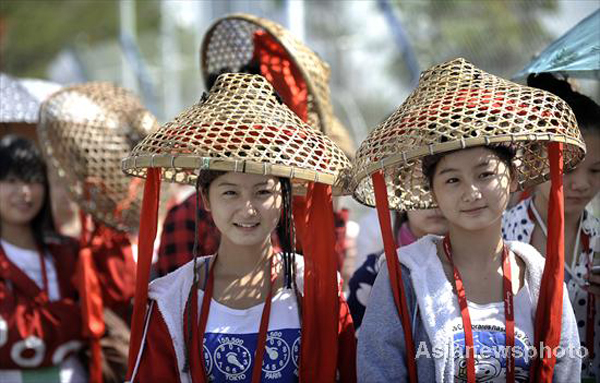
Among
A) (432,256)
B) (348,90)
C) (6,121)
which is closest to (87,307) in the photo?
(6,121)

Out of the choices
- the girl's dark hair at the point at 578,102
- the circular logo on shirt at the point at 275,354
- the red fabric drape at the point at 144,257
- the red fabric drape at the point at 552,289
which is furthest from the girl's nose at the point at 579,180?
the red fabric drape at the point at 144,257

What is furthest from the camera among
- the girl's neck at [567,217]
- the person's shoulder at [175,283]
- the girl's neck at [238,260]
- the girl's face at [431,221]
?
the girl's face at [431,221]

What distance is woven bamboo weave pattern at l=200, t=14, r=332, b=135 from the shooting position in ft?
11.4

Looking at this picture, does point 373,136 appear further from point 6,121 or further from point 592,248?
point 6,121

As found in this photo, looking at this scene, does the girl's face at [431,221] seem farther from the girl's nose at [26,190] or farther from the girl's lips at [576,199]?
the girl's nose at [26,190]

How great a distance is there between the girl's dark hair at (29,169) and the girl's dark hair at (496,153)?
2.19 metres

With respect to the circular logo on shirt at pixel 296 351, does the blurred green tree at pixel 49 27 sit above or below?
above

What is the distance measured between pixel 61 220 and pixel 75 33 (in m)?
16.7

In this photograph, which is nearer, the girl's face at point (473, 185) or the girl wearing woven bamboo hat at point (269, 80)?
the girl's face at point (473, 185)

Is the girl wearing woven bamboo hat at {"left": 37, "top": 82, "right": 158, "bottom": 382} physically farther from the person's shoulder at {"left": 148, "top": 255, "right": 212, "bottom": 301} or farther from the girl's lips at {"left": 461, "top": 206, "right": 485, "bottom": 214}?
the girl's lips at {"left": 461, "top": 206, "right": 485, "bottom": 214}

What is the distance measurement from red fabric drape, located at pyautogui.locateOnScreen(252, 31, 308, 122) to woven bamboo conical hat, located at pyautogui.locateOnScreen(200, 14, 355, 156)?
28mm

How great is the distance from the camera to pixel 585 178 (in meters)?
3.11

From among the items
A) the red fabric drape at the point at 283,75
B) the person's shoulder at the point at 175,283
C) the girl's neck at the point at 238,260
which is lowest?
the person's shoulder at the point at 175,283

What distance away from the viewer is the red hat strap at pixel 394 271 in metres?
2.52
